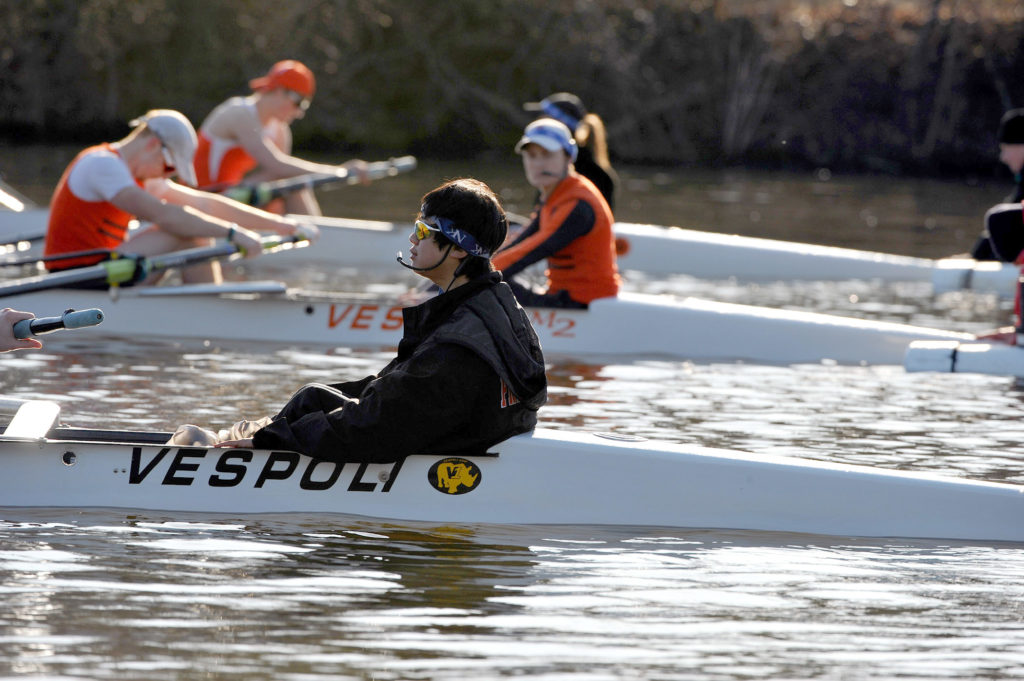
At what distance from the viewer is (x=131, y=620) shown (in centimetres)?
437

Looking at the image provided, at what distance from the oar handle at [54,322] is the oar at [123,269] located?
2.86 meters

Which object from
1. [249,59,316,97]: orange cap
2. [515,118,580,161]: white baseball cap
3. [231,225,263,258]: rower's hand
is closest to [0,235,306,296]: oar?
[231,225,263,258]: rower's hand

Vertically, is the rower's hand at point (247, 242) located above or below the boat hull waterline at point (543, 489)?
above

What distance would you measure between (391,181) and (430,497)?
16786 millimetres

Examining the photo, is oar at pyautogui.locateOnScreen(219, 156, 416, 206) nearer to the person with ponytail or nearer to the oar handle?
the oar handle

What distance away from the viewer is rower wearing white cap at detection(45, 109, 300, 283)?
328 inches

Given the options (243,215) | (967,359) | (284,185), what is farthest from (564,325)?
(284,185)

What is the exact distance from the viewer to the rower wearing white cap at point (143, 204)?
328 inches

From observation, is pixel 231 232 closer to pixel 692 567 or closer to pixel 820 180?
pixel 692 567

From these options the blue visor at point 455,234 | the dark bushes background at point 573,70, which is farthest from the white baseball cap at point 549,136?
the dark bushes background at point 573,70

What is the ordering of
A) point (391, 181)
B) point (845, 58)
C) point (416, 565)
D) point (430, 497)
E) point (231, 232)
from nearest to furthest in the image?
point (416, 565), point (430, 497), point (231, 232), point (391, 181), point (845, 58)

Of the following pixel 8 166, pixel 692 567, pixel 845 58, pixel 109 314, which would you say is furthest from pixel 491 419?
pixel 845 58

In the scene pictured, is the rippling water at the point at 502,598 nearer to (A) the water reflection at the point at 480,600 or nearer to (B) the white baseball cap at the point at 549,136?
(A) the water reflection at the point at 480,600

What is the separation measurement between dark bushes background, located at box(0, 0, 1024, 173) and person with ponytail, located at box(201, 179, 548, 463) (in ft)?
72.7
